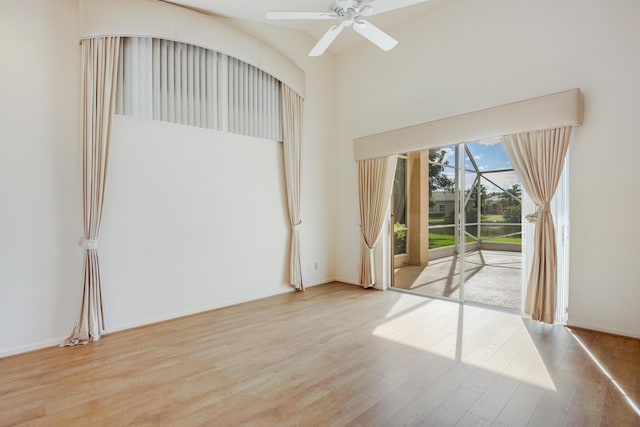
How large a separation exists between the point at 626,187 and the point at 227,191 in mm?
4473

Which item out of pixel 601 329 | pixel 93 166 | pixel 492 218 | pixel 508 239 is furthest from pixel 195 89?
pixel 601 329

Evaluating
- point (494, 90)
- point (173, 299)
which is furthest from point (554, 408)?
point (173, 299)

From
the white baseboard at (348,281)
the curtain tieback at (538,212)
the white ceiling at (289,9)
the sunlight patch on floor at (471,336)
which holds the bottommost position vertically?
the sunlight patch on floor at (471,336)

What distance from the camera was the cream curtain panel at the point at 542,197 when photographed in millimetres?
3369

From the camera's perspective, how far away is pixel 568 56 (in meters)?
3.36

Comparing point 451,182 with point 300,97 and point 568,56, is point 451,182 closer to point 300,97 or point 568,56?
point 568,56

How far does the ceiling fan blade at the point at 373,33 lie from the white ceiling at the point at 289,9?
543 millimetres

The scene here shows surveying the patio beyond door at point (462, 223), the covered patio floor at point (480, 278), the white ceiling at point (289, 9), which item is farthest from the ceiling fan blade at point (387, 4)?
the covered patio floor at point (480, 278)

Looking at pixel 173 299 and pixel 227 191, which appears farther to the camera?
pixel 227 191

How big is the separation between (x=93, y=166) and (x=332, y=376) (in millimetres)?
3064

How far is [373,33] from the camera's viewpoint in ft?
9.90

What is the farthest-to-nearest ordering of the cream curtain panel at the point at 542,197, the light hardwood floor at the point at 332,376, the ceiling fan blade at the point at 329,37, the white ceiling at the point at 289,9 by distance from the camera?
the white ceiling at the point at 289,9, the cream curtain panel at the point at 542,197, the ceiling fan blade at the point at 329,37, the light hardwood floor at the point at 332,376

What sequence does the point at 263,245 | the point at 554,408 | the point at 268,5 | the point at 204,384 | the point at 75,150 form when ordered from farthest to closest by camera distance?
the point at 263,245, the point at 268,5, the point at 75,150, the point at 204,384, the point at 554,408

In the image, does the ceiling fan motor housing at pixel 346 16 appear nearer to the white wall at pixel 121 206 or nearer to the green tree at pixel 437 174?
the white wall at pixel 121 206
